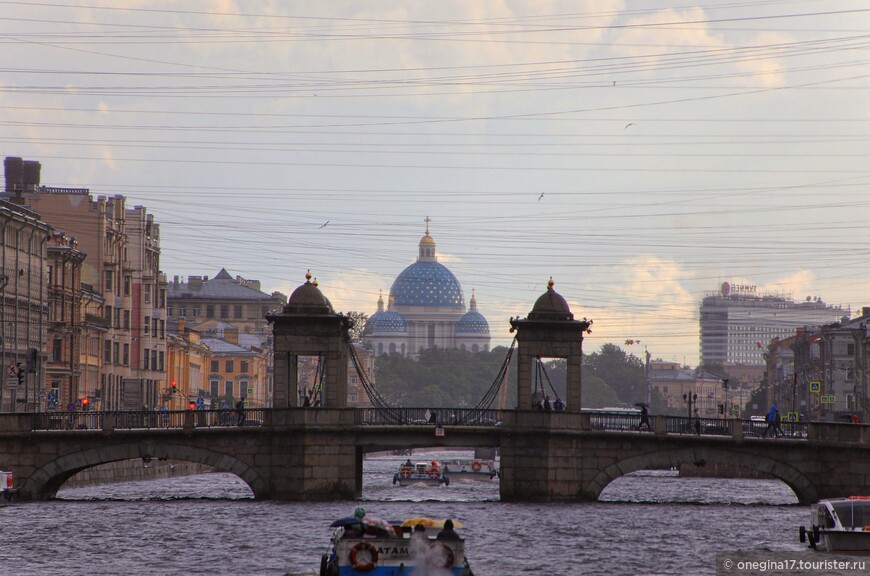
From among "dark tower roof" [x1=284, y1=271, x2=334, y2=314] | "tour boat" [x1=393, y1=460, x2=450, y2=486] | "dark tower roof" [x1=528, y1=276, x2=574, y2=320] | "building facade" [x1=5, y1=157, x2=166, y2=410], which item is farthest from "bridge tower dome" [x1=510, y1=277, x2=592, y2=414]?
"building facade" [x1=5, y1=157, x2=166, y2=410]

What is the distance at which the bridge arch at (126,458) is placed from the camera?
8488cm

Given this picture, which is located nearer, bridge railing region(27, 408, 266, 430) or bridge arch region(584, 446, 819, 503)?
bridge railing region(27, 408, 266, 430)

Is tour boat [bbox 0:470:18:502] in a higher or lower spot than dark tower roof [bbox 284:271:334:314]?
lower

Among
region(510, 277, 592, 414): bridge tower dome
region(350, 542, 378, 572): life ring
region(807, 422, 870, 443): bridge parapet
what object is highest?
region(510, 277, 592, 414): bridge tower dome

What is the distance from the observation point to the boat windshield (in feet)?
204

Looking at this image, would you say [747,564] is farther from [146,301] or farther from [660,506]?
[146,301]

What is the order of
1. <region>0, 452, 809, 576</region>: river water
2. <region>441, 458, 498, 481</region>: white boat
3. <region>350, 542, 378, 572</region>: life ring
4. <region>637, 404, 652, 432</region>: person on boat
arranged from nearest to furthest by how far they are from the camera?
<region>350, 542, 378, 572</region>: life ring
<region>0, 452, 809, 576</region>: river water
<region>637, 404, 652, 432</region>: person on boat
<region>441, 458, 498, 481</region>: white boat

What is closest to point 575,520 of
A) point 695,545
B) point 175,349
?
point 695,545

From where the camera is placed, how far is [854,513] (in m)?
62.3

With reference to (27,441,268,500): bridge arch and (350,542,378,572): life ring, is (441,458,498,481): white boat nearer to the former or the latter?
(27,441,268,500): bridge arch

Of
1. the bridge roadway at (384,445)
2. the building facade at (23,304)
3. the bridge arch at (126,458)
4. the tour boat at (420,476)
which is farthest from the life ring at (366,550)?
the tour boat at (420,476)

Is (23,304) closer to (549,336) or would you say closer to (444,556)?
(549,336)

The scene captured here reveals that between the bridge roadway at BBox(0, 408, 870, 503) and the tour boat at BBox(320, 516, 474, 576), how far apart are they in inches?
1346

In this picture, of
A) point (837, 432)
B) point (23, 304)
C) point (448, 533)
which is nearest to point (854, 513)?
point (448, 533)
